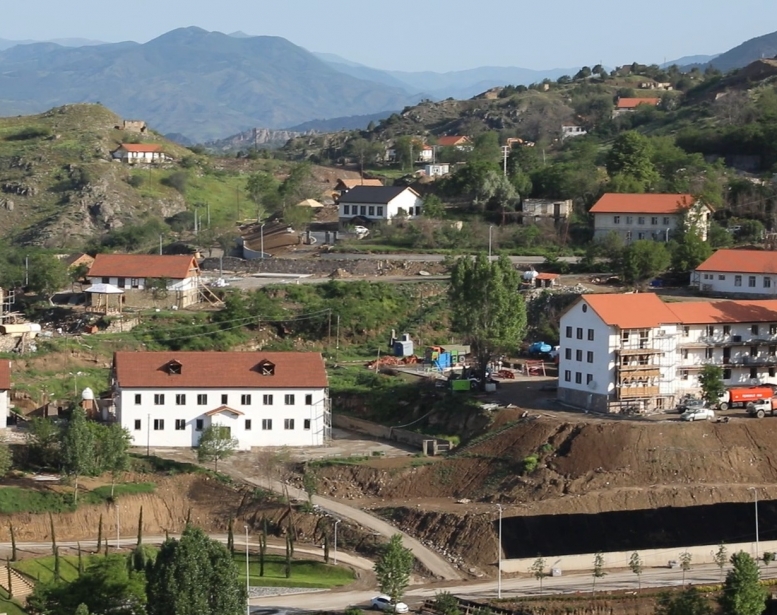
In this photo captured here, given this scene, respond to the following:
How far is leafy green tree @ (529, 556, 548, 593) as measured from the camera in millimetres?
49469

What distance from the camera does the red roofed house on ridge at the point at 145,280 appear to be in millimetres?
77625

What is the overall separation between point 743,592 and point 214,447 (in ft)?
69.6

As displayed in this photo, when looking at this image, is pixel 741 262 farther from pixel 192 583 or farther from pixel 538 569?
pixel 192 583

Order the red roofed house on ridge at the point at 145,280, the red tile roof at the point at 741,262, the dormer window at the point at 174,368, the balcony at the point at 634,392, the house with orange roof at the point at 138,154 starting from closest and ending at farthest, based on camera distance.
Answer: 1. the balcony at the point at 634,392
2. the dormer window at the point at 174,368
3. the red tile roof at the point at 741,262
4. the red roofed house on ridge at the point at 145,280
5. the house with orange roof at the point at 138,154

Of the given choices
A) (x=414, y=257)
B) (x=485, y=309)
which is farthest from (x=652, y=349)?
(x=414, y=257)

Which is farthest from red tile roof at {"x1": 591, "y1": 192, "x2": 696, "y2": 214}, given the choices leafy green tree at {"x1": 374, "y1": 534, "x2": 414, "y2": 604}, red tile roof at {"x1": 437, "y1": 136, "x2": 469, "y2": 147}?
red tile roof at {"x1": 437, "y1": 136, "x2": 469, "y2": 147}

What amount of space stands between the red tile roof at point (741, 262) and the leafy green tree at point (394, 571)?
31853 millimetres

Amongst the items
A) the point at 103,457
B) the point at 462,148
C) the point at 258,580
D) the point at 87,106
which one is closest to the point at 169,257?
the point at 103,457

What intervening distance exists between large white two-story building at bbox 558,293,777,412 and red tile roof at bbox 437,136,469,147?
239ft

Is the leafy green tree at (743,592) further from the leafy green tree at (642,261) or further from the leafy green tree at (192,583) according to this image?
the leafy green tree at (642,261)

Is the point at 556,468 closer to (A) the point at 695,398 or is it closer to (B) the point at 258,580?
(A) the point at 695,398

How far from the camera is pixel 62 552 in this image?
51.5m

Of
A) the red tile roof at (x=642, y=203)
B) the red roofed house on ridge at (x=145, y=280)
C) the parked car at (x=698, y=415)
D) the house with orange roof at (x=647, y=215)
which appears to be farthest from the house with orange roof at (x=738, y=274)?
the red roofed house on ridge at (x=145, y=280)

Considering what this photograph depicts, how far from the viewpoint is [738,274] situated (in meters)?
73.9
